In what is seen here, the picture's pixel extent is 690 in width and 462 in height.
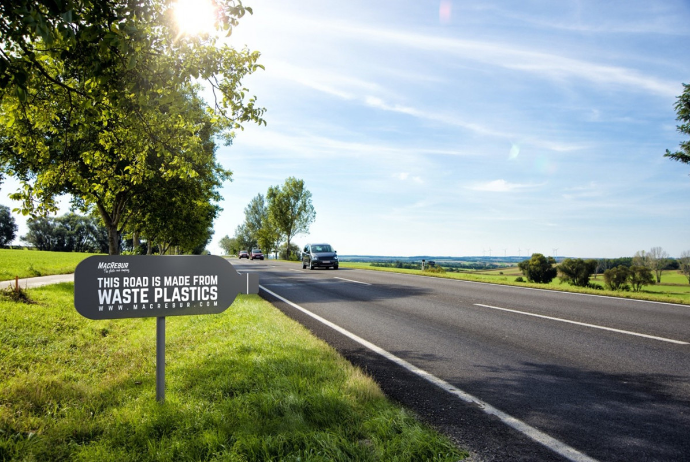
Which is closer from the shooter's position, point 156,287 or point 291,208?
point 156,287

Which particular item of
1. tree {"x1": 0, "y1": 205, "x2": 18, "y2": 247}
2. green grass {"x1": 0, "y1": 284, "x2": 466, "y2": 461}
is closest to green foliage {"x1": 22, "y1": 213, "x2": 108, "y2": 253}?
tree {"x1": 0, "y1": 205, "x2": 18, "y2": 247}

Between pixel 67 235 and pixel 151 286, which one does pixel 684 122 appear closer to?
pixel 151 286

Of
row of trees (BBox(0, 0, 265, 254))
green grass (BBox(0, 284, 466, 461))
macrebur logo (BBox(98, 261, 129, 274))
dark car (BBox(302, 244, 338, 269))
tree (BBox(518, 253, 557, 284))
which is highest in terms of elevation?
row of trees (BBox(0, 0, 265, 254))

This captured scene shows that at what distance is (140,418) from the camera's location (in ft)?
10.9

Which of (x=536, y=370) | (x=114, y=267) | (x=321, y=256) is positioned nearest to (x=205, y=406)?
(x=114, y=267)

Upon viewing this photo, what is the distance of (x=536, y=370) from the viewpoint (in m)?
4.52

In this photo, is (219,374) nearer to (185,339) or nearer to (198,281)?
(198,281)

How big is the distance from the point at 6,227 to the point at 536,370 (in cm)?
13083

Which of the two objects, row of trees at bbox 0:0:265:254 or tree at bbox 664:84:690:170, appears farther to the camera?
tree at bbox 664:84:690:170

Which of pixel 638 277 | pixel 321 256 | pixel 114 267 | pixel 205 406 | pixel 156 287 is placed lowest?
pixel 638 277

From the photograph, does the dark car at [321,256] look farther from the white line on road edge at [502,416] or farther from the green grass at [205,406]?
the white line on road edge at [502,416]

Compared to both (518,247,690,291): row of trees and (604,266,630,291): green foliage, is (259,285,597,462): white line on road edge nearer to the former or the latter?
(518,247,690,291): row of trees

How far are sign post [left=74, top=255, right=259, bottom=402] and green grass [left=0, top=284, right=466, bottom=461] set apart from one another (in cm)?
57

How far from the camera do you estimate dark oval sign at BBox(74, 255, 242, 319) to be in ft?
10.7
